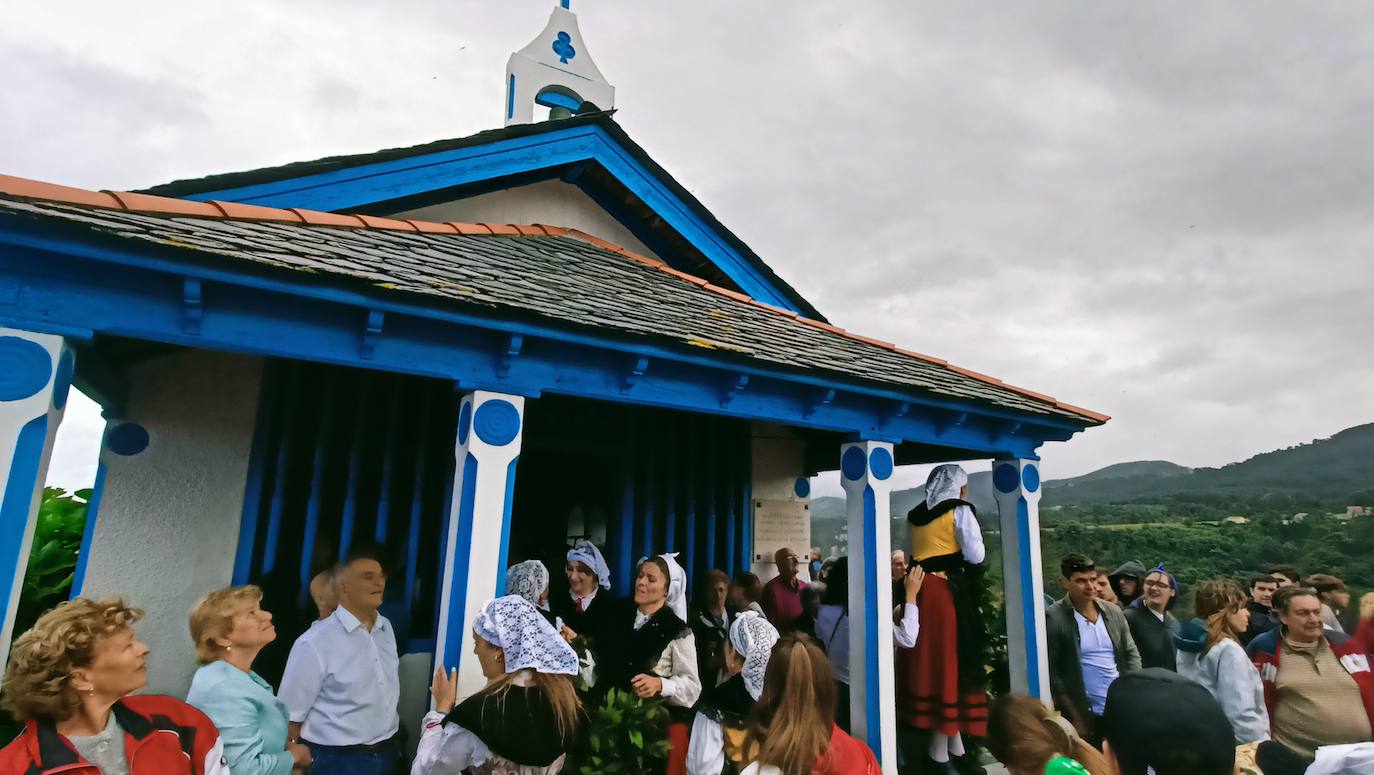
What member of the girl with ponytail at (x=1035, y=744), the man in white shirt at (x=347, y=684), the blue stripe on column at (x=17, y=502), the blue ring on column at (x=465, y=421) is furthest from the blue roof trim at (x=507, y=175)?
the girl with ponytail at (x=1035, y=744)

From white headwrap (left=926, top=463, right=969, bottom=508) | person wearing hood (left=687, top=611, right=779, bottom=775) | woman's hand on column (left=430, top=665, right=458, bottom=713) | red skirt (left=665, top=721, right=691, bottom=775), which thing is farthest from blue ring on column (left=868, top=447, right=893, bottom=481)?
woman's hand on column (left=430, top=665, right=458, bottom=713)

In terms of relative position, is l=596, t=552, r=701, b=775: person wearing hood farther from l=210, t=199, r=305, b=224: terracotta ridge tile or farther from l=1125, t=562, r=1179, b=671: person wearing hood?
l=1125, t=562, r=1179, b=671: person wearing hood

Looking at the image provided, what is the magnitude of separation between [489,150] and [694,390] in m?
2.96

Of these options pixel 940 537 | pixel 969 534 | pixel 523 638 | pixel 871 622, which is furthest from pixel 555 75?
pixel 523 638

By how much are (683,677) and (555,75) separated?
6382mm

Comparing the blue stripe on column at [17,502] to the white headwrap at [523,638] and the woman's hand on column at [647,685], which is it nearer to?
the white headwrap at [523,638]

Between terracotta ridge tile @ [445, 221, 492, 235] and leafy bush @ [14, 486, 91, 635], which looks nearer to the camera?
terracotta ridge tile @ [445, 221, 492, 235]

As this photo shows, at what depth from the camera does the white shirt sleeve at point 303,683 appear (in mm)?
3053

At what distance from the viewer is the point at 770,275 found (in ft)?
23.2

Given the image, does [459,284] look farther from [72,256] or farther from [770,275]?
[770,275]

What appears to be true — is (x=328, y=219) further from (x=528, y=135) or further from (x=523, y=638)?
(x=523, y=638)

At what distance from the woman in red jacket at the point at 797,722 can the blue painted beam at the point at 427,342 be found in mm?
1934

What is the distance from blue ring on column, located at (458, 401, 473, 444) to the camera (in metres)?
3.58

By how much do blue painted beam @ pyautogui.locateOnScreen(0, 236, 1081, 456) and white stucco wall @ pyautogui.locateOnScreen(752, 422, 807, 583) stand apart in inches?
71.7
